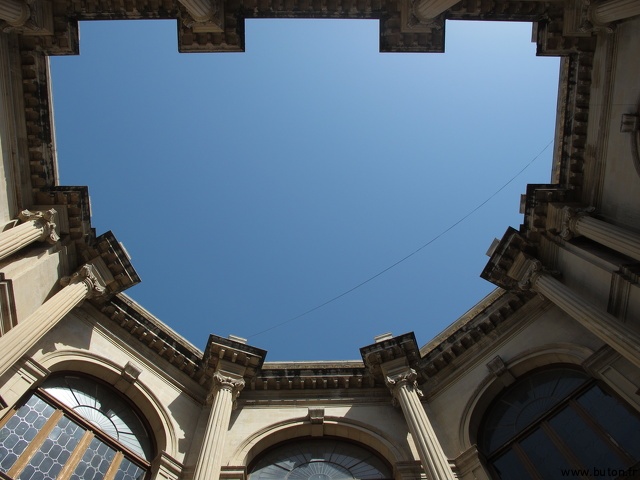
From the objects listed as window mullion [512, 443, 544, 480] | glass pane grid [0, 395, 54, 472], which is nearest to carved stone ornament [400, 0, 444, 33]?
window mullion [512, 443, 544, 480]

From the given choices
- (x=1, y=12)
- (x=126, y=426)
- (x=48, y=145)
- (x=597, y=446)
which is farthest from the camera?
(x=48, y=145)

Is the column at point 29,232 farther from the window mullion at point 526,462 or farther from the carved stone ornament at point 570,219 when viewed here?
the carved stone ornament at point 570,219

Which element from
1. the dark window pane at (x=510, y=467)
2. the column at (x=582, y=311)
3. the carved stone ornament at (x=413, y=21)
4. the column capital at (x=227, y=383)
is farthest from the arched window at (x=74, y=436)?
the carved stone ornament at (x=413, y=21)

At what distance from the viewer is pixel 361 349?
53.5ft

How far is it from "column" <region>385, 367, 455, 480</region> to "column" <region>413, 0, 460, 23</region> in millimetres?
10070

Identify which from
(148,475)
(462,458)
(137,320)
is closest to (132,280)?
(137,320)

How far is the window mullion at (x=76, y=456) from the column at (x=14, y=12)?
34.8ft

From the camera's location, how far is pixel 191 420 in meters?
15.0

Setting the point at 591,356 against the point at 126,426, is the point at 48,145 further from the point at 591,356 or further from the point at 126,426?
the point at 591,356

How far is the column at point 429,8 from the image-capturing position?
1372cm

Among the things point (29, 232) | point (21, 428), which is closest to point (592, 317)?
point (21, 428)

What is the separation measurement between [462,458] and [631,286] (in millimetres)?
5896

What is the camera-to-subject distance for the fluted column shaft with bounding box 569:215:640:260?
12.1 metres

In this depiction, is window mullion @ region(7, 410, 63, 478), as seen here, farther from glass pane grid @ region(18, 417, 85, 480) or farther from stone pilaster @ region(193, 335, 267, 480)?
stone pilaster @ region(193, 335, 267, 480)
